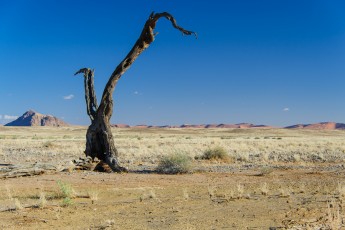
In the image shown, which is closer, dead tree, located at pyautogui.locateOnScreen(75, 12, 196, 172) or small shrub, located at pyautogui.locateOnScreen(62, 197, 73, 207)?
small shrub, located at pyautogui.locateOnScreen(62, 197, 73, 207)

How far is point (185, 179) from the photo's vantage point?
17562mm

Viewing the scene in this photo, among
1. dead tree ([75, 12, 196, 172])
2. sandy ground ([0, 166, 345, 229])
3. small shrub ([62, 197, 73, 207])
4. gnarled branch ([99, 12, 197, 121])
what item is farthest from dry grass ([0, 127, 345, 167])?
small shrub ([62, 197, 73, 207])

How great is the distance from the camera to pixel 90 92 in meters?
21.1

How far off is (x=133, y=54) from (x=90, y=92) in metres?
2.82

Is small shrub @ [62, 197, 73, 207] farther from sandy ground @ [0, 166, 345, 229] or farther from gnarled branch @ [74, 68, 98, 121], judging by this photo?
gnarled branch @ [74, 68, 98, 121]

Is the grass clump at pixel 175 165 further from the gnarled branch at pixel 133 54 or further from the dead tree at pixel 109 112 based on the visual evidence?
the gnarled branch at pixel 133 54

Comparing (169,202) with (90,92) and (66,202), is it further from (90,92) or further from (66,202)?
(90,92)

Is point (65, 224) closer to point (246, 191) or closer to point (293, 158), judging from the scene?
point (246, 191)

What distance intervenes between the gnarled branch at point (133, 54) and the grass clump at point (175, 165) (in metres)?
3.30

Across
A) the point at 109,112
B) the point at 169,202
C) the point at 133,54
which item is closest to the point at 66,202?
the point at 169,202

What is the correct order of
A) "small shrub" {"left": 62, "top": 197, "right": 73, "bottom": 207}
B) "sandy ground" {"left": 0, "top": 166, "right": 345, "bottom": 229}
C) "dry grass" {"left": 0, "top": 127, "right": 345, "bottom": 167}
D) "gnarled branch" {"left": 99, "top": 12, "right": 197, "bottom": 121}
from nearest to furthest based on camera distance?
1. "sandy ground" {"left": 0, "top": 166, "right": 345, "bottom": 229}
2. "small shrub" {"left": 62, "top": 197, "right": 73, "bottom": 207}
3. "gnarled branch" {"left": 99, "top": 12, "right": 197, "bottom": 121}
4. "dry grass" {"left": 0, "top": 127, "right": 345, "bottom": 167}

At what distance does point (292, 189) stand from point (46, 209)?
24.3 feet

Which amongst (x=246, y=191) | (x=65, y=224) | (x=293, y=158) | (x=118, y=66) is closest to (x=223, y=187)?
(x=246, y=191)

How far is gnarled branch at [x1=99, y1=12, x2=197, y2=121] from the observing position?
19766 mm
